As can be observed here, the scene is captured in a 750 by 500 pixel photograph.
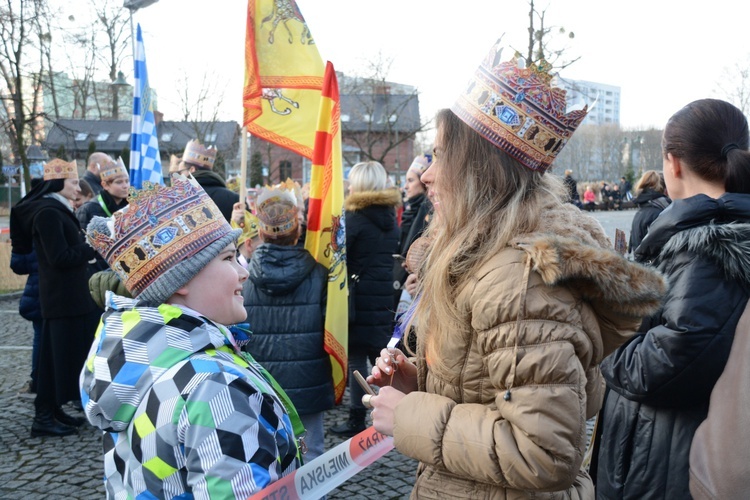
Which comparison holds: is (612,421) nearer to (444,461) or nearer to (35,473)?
(444,461)

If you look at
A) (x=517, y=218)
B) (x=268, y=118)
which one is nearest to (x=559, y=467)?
(x=517, y=218)

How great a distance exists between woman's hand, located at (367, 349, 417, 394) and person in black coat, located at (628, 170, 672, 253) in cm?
337

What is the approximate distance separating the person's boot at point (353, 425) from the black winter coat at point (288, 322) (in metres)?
1.35

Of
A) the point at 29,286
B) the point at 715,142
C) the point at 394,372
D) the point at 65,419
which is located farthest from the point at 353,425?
the point at 715,142

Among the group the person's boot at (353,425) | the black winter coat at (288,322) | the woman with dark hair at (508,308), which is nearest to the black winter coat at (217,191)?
the person's boot at (353,425)

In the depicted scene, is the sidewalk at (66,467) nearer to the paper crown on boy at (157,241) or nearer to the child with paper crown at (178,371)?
the child with paper crown at (178,371)

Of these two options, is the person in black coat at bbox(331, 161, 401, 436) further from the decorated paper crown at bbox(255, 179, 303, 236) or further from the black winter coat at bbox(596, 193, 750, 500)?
the black winter coat at bbox(596, 193, 750, 500)

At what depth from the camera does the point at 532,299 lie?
154 centimetres

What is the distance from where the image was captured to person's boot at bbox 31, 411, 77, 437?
18.1 ft

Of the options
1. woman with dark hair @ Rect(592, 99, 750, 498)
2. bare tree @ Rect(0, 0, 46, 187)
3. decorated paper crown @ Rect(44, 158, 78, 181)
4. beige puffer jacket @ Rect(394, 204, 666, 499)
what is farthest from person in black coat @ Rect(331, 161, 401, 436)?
bare tree @ Rect(0, 0, 46, 187)

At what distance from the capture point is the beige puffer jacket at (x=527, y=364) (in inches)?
59.2

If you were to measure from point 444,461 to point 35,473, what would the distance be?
4.28 metres

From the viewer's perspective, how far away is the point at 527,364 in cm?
150

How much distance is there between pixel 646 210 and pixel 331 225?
8.93ft
